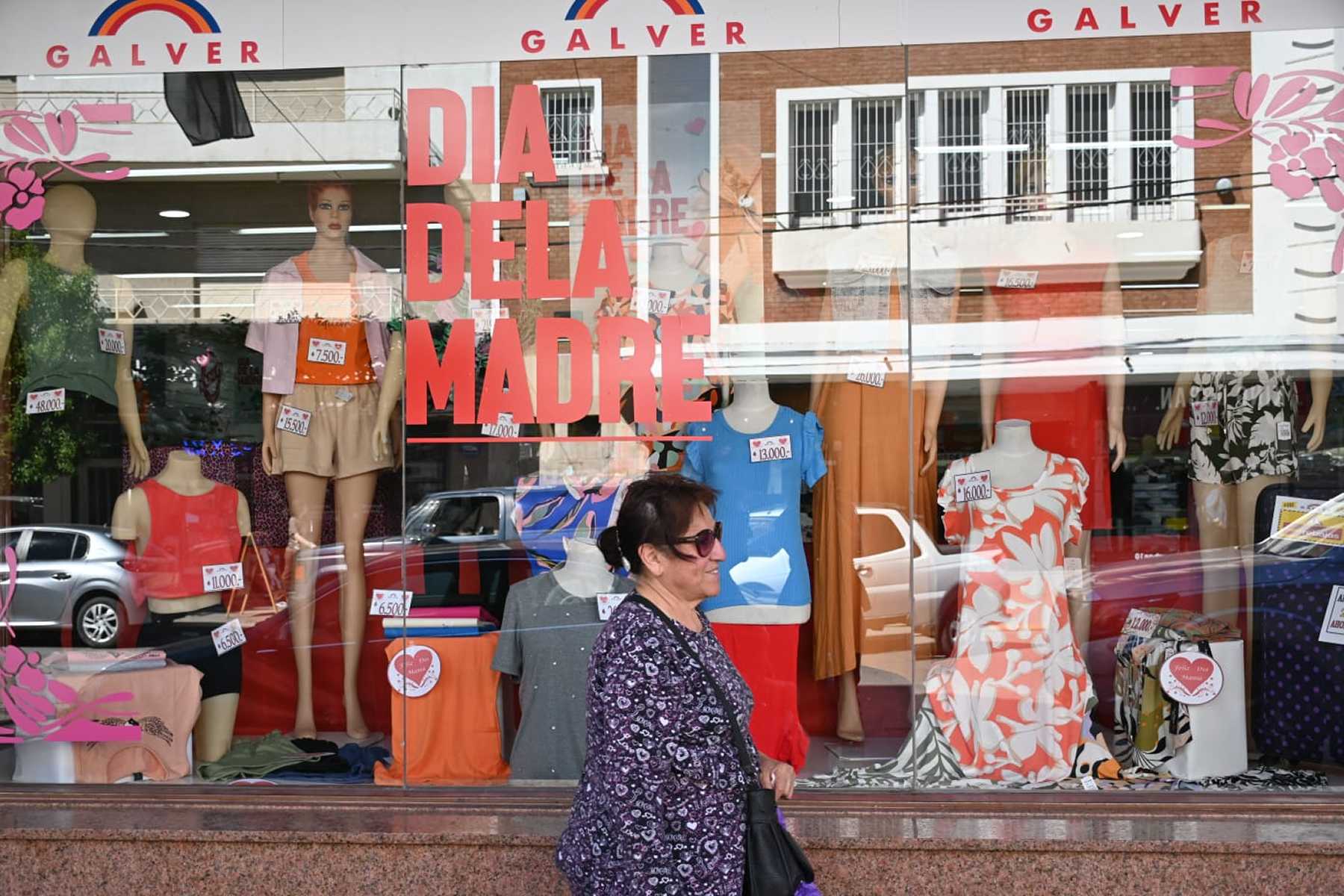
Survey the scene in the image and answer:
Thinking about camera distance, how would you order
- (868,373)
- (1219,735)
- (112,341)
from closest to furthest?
(1219,735) → (868,373) → (112,341)

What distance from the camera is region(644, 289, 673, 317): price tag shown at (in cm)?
419

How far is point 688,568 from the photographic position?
2.48m

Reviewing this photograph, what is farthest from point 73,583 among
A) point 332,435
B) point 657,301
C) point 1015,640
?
point 1015,640

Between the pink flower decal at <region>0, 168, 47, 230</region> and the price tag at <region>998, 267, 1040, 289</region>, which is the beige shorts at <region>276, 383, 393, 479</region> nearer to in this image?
the pink flower decal at <region>0, 168, 47, 230</region>

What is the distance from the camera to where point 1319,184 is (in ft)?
13.2

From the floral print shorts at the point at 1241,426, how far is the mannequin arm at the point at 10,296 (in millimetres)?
4138

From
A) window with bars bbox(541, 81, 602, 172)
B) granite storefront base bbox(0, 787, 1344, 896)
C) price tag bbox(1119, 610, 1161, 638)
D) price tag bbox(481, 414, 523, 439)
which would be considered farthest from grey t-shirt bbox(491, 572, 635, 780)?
price tag bbox(1119, 610, 1161, 638)

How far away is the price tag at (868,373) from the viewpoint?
434 centimetres

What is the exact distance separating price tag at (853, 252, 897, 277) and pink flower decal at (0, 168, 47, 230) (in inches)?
109

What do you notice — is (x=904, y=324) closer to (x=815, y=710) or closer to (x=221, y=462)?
(x=815, y=710)

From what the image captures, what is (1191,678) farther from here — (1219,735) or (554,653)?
(554,653)

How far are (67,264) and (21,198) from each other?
312 millimetres

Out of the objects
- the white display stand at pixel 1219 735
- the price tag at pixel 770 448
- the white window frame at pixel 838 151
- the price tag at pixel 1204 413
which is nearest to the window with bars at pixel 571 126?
the white window frame at pixel 838 151

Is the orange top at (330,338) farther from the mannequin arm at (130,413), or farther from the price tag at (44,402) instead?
the price tag at (44,402)
